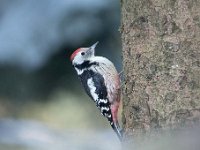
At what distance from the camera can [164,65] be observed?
2.78 metres

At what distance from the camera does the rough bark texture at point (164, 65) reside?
2.70 metres

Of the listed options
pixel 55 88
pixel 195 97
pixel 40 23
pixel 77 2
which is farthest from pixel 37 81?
pixel 195 97

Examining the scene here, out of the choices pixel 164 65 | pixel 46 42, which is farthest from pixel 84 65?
pixel 164 65

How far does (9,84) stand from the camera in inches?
221

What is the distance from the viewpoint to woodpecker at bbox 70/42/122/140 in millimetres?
4675

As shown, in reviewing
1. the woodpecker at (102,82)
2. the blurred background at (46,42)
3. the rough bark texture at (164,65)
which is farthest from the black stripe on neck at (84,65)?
the rough bark texture at (164,65)

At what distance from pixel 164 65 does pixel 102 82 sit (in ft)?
6.72

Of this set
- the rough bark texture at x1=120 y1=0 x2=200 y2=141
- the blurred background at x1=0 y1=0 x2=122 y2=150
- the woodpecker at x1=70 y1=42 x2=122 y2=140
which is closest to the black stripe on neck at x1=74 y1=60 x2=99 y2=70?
the woodpecker at x1=70 y1=42 x2=122 y2=140

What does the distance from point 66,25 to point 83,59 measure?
1.64 ft

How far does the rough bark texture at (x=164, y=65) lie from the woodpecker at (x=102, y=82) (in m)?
1.61

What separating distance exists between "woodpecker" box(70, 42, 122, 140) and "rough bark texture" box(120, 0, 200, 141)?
1614mm

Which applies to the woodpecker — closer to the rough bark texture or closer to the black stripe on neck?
the black stripe on neck

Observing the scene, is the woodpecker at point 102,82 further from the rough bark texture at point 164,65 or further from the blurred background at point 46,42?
the rough bark texture at point 164,65

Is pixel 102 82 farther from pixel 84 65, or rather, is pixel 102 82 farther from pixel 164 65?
pixel 164 65
